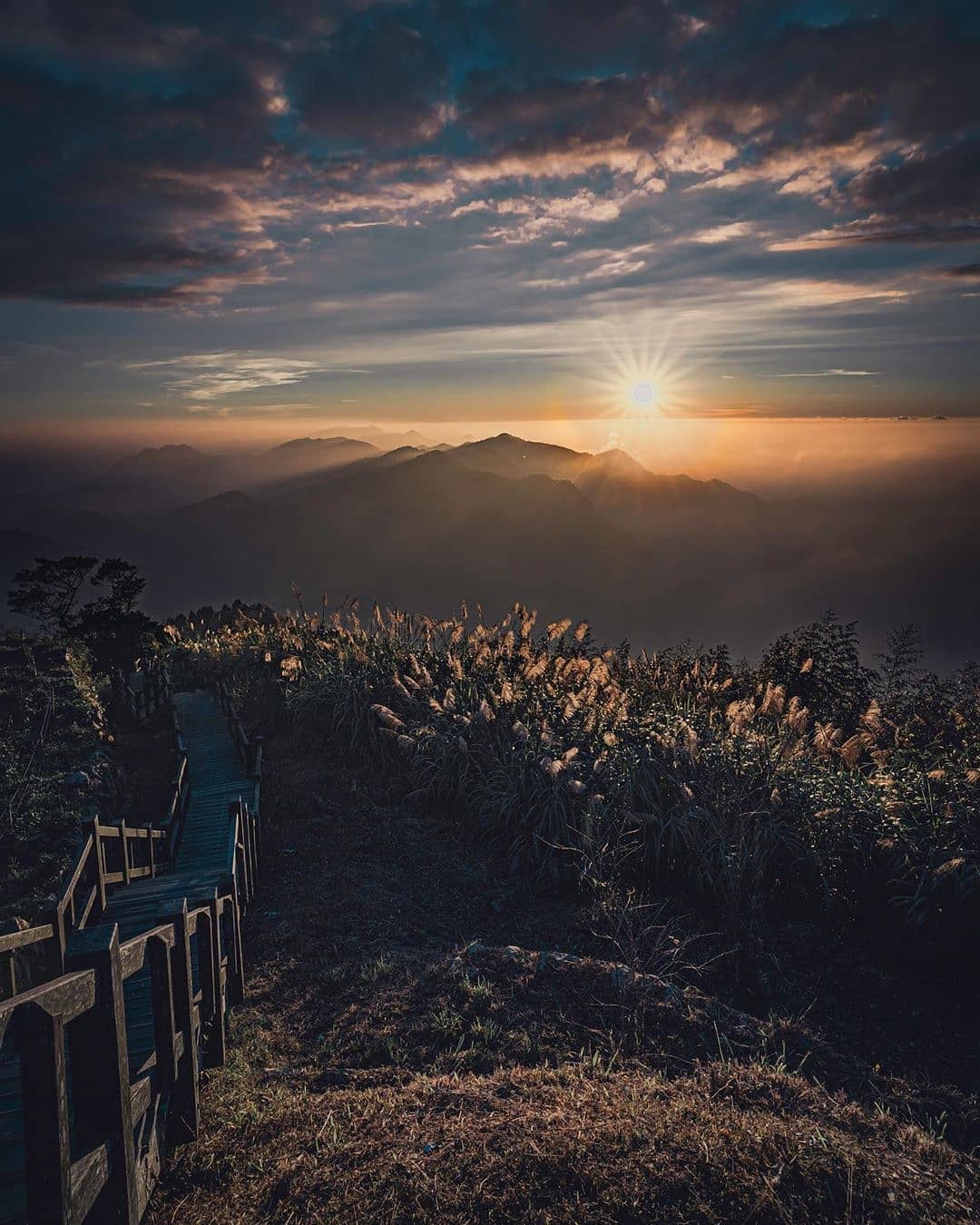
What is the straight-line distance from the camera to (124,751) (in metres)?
16.1

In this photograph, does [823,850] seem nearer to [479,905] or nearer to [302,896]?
[479,905]

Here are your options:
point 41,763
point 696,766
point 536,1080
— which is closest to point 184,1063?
point 536,1080

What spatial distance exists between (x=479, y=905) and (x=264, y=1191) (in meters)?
4.48

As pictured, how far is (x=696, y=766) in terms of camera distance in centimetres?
793

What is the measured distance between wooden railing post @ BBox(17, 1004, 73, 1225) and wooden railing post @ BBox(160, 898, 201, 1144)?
1373mm

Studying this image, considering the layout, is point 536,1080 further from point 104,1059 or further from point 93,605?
point 93,605

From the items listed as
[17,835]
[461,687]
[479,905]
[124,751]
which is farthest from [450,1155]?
[124,751]

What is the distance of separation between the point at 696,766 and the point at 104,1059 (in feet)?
21.6

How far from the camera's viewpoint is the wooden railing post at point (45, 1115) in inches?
78.0

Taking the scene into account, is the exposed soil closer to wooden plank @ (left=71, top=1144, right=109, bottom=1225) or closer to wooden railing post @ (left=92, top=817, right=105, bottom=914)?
wooden plank @ (left=71, top=1144, right=109, bottom=1225)

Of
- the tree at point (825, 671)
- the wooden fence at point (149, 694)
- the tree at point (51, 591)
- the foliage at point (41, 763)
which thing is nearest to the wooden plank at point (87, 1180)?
the foliage at point (41, 763)

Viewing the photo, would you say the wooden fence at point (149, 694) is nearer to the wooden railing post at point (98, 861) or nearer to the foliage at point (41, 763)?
the foliage at point (41, 763)

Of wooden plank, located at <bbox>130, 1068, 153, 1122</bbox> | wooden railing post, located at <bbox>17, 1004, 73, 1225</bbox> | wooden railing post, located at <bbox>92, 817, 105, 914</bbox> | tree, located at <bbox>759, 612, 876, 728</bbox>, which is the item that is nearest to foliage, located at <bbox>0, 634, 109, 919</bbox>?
wooden railing post, located at <bbox>92, 817, 105, 914</bbox>

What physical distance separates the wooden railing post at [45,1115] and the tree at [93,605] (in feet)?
66.8
